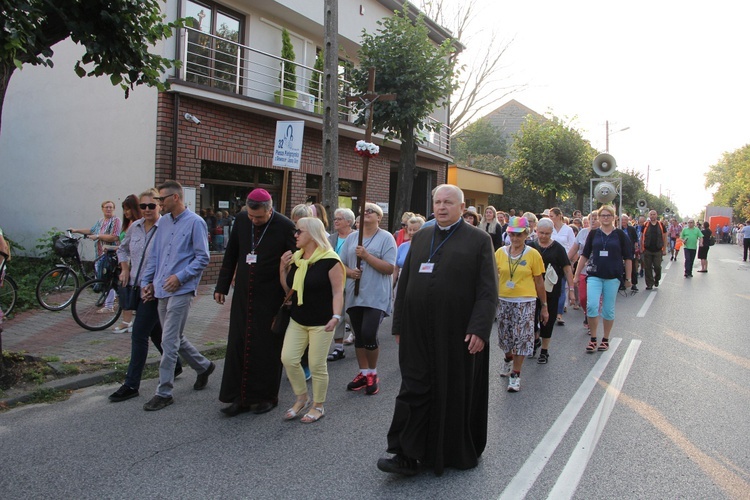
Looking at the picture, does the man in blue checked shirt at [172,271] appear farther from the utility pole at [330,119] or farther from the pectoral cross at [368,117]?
the utility pole at [330,119]

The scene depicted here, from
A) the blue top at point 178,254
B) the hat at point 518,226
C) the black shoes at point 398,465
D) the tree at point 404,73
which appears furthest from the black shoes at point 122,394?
the tree at point 404,73

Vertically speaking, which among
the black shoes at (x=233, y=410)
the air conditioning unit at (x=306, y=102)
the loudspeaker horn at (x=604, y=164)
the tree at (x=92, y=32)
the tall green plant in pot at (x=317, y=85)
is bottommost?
the black shoes at (x=233, y=410)

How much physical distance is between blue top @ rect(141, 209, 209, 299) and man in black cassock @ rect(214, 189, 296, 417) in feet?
1.40

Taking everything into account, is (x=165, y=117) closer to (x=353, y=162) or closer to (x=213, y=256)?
(x=213, y=256)

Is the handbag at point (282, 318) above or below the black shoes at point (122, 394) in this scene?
above

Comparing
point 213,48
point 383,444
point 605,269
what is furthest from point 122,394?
point 213,48

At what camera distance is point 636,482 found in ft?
11.9

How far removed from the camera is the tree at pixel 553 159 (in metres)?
28.7

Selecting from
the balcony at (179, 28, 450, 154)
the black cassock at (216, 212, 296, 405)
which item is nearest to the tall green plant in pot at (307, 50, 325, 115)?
the balcony at (179, 28, 450, 154)

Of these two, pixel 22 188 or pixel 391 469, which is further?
pixel 22 188

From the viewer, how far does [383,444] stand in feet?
13.9

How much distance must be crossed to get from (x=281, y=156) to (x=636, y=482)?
19.3 feet

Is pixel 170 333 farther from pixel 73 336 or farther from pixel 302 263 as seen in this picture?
pixel 73 336

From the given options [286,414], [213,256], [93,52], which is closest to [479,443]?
[286,414]
